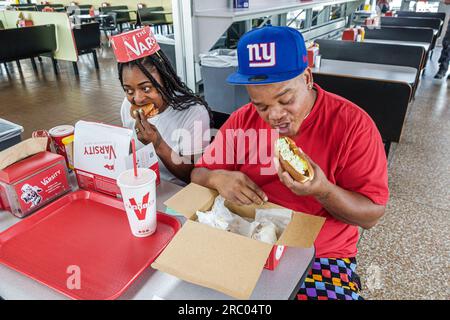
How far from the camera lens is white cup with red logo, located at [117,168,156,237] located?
3.00ft

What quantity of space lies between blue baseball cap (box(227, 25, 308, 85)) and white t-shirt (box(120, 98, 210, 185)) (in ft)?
1.80

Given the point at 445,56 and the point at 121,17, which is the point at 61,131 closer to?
the point at 445,56

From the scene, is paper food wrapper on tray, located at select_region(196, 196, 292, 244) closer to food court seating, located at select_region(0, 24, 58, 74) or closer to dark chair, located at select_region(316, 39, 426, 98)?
dark chair, located at select_region(316, 39, 426, 98)

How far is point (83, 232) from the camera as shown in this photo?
3.37ft

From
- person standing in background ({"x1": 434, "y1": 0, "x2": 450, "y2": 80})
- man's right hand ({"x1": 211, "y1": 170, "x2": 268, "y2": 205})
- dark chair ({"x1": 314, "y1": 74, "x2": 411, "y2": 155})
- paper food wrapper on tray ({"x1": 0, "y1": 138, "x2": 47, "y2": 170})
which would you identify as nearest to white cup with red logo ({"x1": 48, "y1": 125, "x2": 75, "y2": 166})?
paper food wrapper on tray ({"x1": 0, "y1": 138, "x2": 47, "y2": 170})

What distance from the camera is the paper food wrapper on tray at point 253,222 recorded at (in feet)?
3.04

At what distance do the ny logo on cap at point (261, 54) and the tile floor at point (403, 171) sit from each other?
140 cm

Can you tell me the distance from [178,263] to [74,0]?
14905mm

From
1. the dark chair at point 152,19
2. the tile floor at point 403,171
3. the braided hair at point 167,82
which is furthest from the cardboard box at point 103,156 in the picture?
the dark chair at point 152,19

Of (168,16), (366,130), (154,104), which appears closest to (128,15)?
(168,16)

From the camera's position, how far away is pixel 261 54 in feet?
3.38

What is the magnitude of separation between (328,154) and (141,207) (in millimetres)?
616

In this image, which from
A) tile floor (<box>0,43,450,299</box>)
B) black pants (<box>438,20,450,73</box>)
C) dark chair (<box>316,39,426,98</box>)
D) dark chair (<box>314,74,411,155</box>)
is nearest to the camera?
tile floor (<box>0,43,450,299</box>)

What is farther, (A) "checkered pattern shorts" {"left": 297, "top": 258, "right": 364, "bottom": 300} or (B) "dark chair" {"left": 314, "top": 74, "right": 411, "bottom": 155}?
(B) "dark chair" {"left": 314, "top": 74, "right": 411, "bottom": 155}
